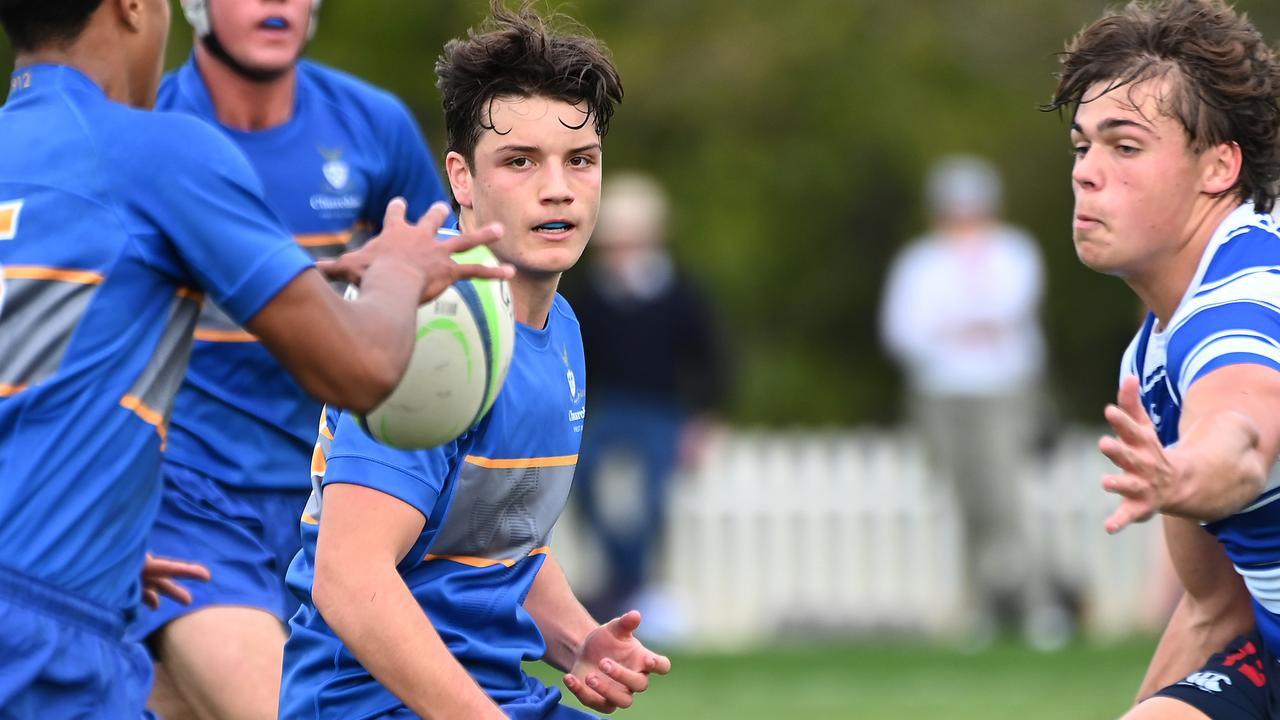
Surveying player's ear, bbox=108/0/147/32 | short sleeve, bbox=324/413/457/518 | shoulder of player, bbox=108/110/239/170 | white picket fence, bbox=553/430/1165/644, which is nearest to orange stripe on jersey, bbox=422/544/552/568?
short sleeve, bbox=324/413/457/518

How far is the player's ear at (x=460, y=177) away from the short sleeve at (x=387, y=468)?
699 mm

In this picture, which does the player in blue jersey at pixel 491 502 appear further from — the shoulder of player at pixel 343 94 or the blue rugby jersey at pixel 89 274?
the shoulder of player at pixel 343 94

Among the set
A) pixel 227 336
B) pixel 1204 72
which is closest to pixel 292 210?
pixel 227 336

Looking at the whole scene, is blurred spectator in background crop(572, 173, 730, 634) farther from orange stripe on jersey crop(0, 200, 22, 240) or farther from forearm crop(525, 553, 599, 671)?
orange stripe on jersey crop(0, 200, 22, 240)

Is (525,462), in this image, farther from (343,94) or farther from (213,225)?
(343,94)

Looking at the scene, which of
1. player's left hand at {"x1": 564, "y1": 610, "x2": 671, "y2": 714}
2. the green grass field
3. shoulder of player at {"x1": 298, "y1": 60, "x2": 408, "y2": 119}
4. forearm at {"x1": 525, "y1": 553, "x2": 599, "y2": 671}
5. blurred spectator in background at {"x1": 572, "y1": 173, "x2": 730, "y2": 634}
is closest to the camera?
player's left hand at {"x1": 564, "y1": 610, "x2": 671, "y2": 714}

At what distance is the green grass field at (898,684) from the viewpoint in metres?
9.23

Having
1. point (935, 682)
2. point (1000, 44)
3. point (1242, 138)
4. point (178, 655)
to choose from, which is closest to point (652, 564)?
point (935, 682)

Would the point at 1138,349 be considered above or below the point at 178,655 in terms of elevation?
above

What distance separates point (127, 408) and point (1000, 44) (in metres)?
14.3

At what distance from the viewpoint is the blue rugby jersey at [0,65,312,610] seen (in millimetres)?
3494

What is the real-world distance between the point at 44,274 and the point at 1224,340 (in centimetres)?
228

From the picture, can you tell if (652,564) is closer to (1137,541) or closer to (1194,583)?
(1137,541)

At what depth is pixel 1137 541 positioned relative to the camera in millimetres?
13969
